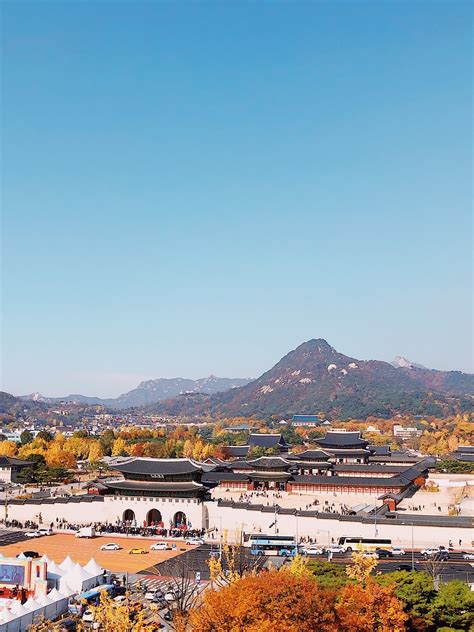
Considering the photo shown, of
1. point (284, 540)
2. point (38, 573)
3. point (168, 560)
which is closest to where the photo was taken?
point (38, 573)

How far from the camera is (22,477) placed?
173ft

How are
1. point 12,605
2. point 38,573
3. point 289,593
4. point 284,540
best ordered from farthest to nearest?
1. point 284,540
2. point 38,573
3. point 12,605
4. point 289,593

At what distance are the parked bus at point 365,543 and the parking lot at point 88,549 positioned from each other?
24.1 ft

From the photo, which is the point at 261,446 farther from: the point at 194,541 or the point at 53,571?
the point at 53,571

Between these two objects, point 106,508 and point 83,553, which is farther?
point 106,508

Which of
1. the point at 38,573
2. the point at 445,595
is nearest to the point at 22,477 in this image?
the point at 38,573

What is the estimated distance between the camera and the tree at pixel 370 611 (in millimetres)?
15977

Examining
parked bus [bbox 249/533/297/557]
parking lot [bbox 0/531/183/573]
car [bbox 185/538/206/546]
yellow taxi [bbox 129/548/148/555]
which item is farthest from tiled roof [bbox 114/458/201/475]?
parked bus [bbox 249/533/297/557]

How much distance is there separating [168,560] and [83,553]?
4.57 metres

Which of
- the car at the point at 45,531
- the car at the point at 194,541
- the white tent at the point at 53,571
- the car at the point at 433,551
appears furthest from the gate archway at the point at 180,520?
the white tent at the point at 53,571

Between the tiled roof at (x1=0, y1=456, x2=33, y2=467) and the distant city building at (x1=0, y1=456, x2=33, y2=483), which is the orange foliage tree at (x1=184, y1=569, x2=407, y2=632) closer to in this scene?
the distant city building at (x1=0, y1=456, x2=33, y2=483)

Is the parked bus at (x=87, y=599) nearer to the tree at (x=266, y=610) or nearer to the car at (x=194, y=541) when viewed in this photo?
the tree at (x=266, y=610)

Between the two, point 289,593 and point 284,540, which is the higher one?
point 289,593

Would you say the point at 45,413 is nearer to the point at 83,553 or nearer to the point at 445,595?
the point at 83,553
